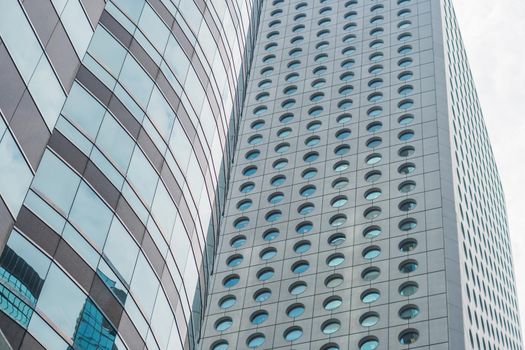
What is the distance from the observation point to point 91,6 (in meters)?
23.8

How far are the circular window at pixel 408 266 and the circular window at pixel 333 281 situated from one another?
3569 millimetres

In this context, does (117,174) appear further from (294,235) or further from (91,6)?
(294,235)

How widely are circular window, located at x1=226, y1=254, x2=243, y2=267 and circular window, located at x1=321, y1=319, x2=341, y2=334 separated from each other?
8107 mm

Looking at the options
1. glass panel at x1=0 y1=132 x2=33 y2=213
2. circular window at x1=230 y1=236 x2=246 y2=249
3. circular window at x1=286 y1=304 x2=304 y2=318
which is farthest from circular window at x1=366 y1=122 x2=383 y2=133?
glass panel at x1=0 y1=132 x2=33 y2=213

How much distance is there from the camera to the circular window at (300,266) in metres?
53.1

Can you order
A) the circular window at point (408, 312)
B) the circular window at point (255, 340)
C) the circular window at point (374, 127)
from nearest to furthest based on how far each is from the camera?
the circular window at point (408, 312) → the circular window at point (255, 340) → the circular window at point (374, 127)

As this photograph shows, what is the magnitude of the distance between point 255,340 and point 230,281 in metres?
5.29

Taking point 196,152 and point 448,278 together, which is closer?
point 196,152

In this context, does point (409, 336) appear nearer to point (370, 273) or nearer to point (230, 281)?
point (370, 273)

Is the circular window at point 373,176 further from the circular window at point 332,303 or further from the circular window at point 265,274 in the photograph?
the circular window at point 332,303

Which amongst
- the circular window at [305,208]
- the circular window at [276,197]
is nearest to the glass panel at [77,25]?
the circular window at [305,208]

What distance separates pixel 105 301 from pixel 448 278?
28075 mm

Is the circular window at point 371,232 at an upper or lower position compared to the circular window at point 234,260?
upper

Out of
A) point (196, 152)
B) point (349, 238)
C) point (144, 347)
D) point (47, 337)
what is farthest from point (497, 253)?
point (47, 337)
